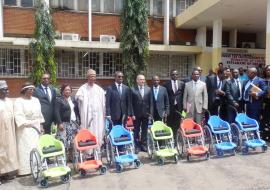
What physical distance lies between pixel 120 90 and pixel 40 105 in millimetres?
1764

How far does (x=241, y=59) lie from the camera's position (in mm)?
19234

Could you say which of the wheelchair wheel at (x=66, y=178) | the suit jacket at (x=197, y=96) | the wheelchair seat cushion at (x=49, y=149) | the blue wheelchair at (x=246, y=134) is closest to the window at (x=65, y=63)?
the suit jacket at (x=197, y=96)

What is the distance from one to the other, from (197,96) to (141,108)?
1398mm

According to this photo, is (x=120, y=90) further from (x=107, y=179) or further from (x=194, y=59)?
(x=194, y=59)

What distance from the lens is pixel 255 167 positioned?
7262 mm

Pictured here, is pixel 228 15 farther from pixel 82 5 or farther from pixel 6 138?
pixel 6 138

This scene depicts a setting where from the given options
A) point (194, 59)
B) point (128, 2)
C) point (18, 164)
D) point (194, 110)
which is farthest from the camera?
point (194, 59)

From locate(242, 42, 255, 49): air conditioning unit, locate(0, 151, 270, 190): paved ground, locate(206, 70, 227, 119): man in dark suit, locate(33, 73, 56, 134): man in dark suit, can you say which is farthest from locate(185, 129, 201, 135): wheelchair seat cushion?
locate(242, 42, 255, 49): air conditioning unit

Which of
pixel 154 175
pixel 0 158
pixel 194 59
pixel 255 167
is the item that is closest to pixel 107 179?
pixel 154 175

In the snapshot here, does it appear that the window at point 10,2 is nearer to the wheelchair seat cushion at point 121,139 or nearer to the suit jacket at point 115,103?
the suit jacket at point 115,103

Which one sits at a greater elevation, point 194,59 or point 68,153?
point 194,59

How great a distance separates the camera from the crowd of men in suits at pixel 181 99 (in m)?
8.20

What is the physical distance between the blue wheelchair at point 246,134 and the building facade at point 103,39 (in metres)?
8.03

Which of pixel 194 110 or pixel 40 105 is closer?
pixel 40 105
